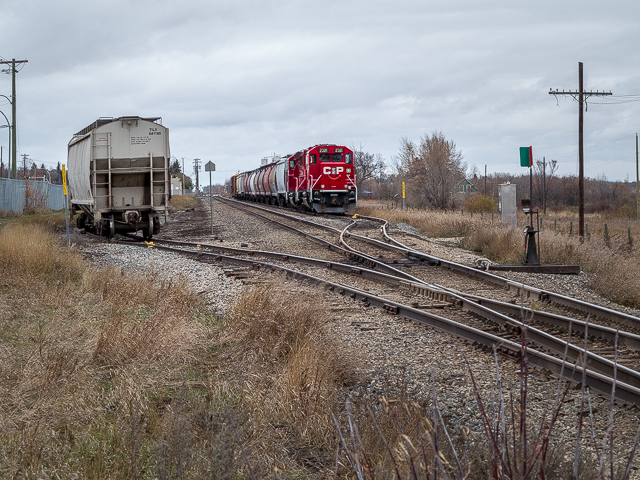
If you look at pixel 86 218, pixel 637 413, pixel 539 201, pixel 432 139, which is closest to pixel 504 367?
pixel 637 413

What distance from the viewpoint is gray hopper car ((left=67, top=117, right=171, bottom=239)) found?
758 inches

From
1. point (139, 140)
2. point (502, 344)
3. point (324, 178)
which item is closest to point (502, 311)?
point (502, 344)

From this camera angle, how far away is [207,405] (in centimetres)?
471

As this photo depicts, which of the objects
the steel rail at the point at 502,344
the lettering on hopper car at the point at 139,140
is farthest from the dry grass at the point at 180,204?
the steel rail at the point at 502,344

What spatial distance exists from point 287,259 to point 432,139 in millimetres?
40090

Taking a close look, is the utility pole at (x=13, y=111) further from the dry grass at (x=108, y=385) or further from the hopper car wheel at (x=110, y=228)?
the dry grass at (x=108, y=385)

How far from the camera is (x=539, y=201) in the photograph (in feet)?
275

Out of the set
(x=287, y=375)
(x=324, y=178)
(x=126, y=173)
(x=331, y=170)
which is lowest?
(x=287, y=375)

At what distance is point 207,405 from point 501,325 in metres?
4.53

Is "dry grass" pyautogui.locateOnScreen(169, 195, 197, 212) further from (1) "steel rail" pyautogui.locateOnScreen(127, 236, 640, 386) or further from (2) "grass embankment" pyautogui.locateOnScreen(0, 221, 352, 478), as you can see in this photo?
(2) "grass embankment" pyautogui.locateOnScreen(0, 221, 352, 478)

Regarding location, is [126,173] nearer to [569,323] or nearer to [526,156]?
[526,156]

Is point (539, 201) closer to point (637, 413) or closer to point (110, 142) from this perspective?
point (110, 142)

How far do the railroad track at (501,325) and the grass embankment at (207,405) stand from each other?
728mm

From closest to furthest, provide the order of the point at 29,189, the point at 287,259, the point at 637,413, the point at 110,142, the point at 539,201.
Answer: the point at 637,413, the point at 287,259, the point at 110,142, the point at 29,189, the point at 539,201
